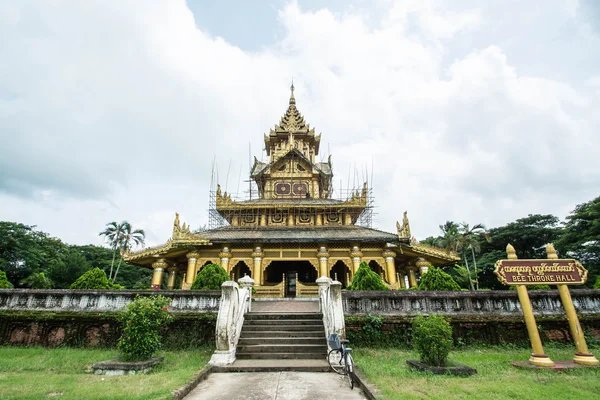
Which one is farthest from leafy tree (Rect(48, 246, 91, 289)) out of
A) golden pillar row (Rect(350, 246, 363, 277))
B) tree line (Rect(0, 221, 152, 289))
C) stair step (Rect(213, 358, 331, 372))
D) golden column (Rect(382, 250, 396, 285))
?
stair step (Rect(213, 358, 331, 372))

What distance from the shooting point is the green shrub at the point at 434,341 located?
721 centimetres

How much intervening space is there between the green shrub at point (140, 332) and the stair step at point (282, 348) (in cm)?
239

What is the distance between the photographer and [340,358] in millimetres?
8031

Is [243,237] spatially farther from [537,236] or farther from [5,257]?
[537,236]

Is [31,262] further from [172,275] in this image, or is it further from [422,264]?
[422,264]

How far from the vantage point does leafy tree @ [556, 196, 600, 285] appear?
3269 cm

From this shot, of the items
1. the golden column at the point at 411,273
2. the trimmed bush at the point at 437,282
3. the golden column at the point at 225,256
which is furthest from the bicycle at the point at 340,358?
the golden column at the point at 411,273

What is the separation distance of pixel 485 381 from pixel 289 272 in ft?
64.6

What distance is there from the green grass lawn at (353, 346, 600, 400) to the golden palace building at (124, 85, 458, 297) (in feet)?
37.7

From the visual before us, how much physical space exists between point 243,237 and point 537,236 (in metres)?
46.9

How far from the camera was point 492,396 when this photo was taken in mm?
5629

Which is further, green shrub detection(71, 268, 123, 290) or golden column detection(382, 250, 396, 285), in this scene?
golden column detection(382, 250, 396, 285)

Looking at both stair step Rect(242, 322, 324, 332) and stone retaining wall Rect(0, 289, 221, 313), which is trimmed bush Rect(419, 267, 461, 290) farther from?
stone retaining wall Rect(0, 289, 221, 313)

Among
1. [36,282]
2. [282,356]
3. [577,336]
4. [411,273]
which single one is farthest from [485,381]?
[36,282]
